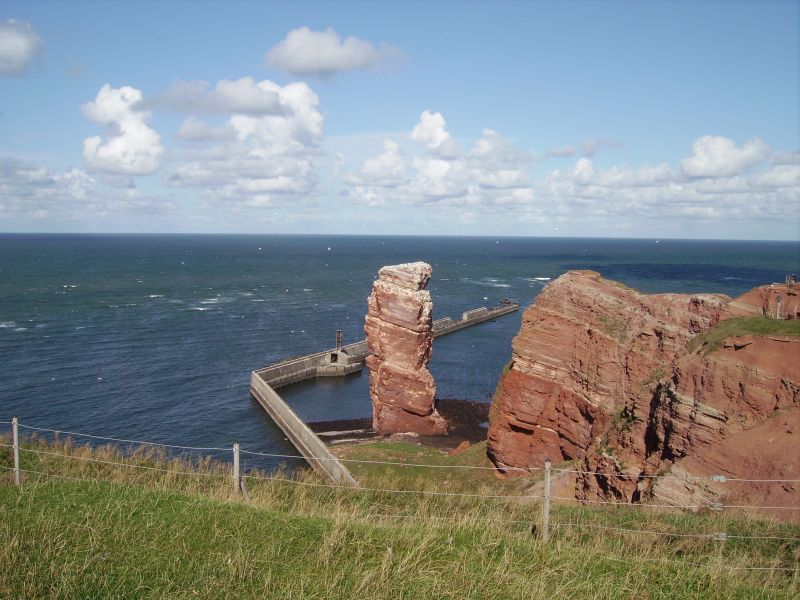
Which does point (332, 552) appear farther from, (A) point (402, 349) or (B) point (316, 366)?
(B) point (316, 366)

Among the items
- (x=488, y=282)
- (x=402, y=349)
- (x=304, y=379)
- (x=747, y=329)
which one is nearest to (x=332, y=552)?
(x=747, y=329)

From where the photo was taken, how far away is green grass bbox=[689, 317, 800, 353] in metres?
16.8

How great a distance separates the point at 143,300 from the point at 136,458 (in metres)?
84.2

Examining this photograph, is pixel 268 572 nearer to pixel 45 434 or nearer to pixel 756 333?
pixel 756 333

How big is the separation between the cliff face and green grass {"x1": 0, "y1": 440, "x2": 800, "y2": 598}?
3.02 meters

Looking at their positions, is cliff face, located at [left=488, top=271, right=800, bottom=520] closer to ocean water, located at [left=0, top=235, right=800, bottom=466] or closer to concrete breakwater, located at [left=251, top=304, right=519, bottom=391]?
ocean water, located at [left=0, top=235, right=800, bottom=466]

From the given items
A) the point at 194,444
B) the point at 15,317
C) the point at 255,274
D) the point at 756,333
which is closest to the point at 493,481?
the point at 756,333

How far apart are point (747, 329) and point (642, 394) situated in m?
3.70

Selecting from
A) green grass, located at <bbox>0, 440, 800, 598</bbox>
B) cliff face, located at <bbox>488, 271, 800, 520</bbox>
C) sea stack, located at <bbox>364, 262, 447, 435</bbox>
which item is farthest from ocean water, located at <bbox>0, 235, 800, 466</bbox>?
green grass, located at <bbox>0, 440, 800, 598</bbox>

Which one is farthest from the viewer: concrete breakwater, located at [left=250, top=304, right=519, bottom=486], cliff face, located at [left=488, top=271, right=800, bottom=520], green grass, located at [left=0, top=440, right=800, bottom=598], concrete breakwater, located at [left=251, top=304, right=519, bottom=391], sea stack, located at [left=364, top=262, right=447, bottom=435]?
concrete breakwater, located at [left=251, top=304, right=519, bottom=391]

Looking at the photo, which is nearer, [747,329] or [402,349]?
[747,329]

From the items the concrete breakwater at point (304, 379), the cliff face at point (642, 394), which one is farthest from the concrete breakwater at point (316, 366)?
the cliff face at point (642, 394)

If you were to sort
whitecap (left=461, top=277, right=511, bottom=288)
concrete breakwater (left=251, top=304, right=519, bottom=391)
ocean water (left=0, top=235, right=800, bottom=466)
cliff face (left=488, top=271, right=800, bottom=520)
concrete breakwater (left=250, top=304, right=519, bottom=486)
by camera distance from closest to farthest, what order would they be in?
cliff face (left=488, top=271, right=800, bottom=520) < concrete breakwater (left=250, top=304, right=519, bottom=486) < ocean water (left=0, top=235, right=800, bottom=466) < concrete breakwater (left=251, top=304, right=519, bottom=391) < whitecap (left=461, top=277, right=511, bottom=288)

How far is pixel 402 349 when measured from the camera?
42.5 m
